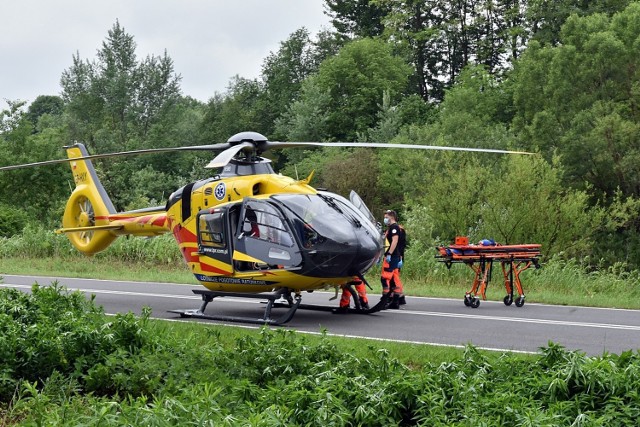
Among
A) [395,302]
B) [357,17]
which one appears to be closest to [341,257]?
[395,302]

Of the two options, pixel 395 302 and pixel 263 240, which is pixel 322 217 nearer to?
pixel 263 240

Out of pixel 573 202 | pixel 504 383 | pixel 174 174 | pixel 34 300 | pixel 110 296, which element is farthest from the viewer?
pixel 174 174

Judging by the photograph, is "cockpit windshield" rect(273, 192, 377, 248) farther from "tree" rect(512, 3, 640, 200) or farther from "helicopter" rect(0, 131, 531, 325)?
"tree" rect(512, 3, 640, 200)

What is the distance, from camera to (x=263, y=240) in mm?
13617

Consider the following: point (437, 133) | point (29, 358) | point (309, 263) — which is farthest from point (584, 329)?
point (437, 133)

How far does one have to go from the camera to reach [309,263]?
1312 cm

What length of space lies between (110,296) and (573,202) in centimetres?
1487

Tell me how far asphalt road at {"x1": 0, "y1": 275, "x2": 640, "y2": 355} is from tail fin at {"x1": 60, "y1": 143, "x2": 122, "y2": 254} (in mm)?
1174

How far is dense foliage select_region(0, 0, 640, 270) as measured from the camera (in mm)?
28078

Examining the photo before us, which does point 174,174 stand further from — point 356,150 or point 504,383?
point 504,383

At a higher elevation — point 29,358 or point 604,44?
point 604,44

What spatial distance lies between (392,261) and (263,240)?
113 inches

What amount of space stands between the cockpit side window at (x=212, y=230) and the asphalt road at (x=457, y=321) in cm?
135

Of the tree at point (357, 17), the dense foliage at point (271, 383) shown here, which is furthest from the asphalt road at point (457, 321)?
the tree at point (357, 17)
